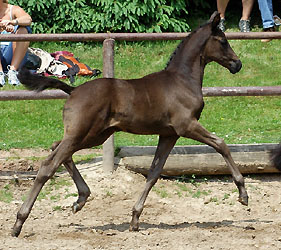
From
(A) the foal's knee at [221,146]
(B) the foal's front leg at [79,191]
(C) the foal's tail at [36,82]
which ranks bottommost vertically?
(B) the foal's front leg at [79,191]

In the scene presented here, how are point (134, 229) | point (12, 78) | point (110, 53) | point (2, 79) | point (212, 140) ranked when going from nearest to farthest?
1. point (212, 140)
2. point (134, 229)
3. point (110, 53)
4. point (2, 79)
5. point (12, 78)

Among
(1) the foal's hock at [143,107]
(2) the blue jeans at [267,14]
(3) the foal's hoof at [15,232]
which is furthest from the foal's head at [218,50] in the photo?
(2) the blue jeans at [267,14]

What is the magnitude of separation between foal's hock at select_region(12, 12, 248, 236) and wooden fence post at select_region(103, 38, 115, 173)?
3.83 ft

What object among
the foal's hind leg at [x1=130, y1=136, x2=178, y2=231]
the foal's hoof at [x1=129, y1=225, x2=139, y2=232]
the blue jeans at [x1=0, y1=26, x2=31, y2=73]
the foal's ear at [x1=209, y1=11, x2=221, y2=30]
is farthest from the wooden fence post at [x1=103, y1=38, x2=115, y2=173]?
the blue jeans at [x1=0, y1=26, x2=31, y2=73]

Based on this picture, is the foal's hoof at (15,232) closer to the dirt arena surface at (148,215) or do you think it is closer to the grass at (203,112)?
the dirt arena surface at (148,215)

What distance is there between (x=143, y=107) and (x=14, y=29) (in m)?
3.94

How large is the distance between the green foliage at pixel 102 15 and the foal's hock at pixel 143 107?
5326 mm

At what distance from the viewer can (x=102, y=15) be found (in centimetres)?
1188

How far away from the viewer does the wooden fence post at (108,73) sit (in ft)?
24.5

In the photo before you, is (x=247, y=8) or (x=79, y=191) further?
(x=247, y=8)

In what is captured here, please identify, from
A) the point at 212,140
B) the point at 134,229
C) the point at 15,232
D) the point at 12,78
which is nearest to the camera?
the point at 15,232

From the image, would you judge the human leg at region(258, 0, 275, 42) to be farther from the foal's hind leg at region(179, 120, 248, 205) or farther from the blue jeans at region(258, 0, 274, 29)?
the foal's hind leg at region(179, 120, 248, 205)

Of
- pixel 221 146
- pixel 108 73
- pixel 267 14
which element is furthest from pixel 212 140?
pixel 267 14

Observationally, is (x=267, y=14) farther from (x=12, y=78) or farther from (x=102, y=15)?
(x=12, y=78)
